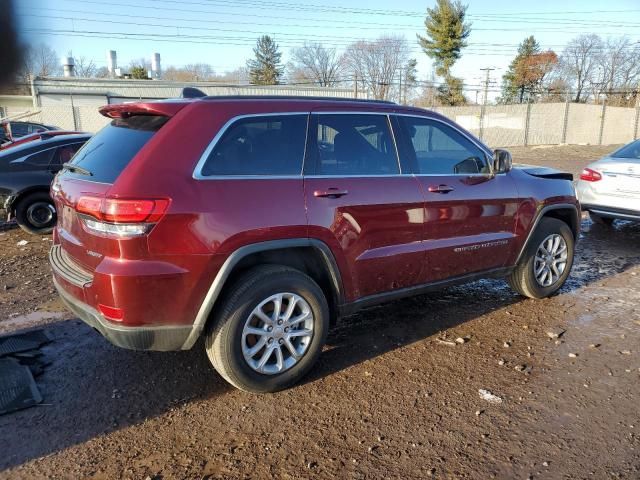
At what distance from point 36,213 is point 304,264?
597 centimetres

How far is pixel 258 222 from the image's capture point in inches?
120

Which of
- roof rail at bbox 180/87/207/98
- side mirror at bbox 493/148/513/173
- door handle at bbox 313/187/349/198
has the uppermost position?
roof rail at bbox 180/87/207/98

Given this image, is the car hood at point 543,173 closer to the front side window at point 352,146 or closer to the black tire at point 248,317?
the front side window at point 352,146

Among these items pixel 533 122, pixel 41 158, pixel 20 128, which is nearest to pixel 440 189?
pixel 41 158

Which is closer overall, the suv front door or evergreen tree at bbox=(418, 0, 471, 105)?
the suv front door

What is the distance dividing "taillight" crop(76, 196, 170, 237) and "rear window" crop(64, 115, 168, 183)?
227 mm

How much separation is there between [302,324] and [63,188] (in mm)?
1794

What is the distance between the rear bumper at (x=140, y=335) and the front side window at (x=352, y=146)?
4.46 feet

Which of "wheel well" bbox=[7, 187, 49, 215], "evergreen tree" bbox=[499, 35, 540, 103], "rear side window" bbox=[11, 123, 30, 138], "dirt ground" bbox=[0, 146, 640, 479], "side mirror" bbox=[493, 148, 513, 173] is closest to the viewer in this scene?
"dirt ground" bbox=[0, 146, 640, 479]

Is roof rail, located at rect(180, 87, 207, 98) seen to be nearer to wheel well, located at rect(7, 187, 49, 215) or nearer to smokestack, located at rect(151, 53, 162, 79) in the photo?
wheel well, located at rect(7, 187, 49, 215)

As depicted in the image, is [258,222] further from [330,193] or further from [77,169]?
[77,169]

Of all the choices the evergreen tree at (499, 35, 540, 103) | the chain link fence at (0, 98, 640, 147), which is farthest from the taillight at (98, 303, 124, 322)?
the evergreen tree at (499, 35, 540, 103)

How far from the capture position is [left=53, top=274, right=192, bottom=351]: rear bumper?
112 inches

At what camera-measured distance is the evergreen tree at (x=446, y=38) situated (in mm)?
43938
